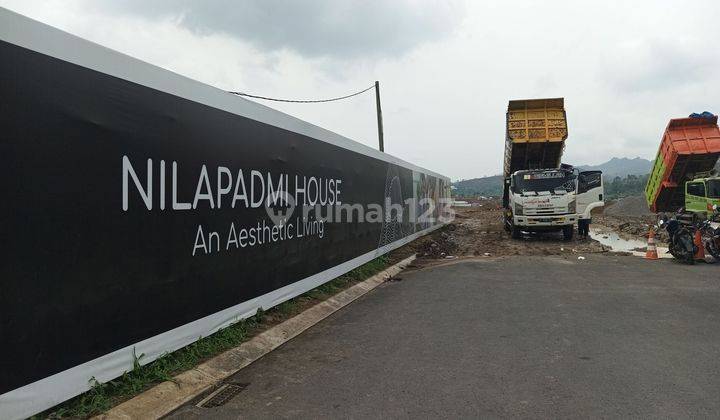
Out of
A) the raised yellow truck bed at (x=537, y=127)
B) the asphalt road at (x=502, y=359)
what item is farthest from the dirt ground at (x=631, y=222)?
the asphalt road at (x=502, y=359)

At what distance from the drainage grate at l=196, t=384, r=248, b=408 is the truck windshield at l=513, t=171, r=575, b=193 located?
46.7 ft

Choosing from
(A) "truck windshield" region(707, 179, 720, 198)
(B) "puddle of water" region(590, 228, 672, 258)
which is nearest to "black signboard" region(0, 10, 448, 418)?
(B) "puddle of water" region(590, 228, 672, 258)

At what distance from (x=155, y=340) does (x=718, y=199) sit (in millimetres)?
15168

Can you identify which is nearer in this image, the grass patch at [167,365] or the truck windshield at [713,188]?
the grass patch at [167,365]

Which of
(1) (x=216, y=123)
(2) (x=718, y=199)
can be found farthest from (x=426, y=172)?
(1) (x=216, y=123)

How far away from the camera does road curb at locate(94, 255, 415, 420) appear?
3.48m

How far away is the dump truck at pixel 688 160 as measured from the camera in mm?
14328

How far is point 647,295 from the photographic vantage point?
7.64 meters

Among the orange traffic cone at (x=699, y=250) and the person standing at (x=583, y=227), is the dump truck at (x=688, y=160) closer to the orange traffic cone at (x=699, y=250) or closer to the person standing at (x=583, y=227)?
the orange traffic cone at (x=699, y=250)

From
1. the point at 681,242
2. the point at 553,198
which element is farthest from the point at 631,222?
the point at 681,242

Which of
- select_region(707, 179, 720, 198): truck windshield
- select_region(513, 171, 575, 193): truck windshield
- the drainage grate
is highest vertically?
select_region(513, 171, 575, 193): truck windshield

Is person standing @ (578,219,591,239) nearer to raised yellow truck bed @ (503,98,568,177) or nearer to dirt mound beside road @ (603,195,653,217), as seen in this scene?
raised yellow truck bed @ (503,98,568,177)

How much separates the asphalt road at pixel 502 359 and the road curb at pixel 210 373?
156 mm

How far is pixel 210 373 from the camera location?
434 centimetres
